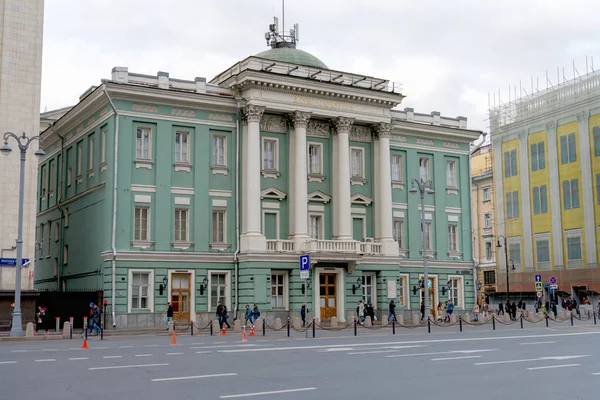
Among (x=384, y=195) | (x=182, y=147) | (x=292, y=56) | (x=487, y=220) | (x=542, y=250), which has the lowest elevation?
(x=542, y=250)

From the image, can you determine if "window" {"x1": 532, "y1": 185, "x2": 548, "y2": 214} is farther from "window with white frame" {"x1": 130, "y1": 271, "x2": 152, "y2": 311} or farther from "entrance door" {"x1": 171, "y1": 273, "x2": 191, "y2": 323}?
"window with white frame" {"x1": 130, "y1": 271, "x2": 152, "y2": 311}

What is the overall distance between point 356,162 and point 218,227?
11062 millimetres

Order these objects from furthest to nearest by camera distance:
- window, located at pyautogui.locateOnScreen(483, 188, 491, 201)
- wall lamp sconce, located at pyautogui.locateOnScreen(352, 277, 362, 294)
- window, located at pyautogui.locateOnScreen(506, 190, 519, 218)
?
window, located at pyautogui.locateOnScreen(483, 188, 491, 201)
window, located at pyautogui.locateOnScreen(506, 190, 519, 218)
wall lamp sconce, located at pyautogui.locateOnScreen(352, 277, 362, 294)

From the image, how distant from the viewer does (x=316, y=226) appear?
47.6 metres

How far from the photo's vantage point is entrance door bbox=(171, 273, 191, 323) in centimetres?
4222

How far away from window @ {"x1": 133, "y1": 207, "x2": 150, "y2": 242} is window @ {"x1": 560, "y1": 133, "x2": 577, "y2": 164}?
41749 mm

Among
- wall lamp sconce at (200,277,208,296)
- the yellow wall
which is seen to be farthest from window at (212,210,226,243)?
the yellow wall

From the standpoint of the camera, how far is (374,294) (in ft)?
158

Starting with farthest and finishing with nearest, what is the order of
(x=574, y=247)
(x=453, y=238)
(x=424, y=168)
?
(x=574, y=247), (x=453, y=238), (x=424, y=168)

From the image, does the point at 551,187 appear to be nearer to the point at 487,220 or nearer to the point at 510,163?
the point at 510,163

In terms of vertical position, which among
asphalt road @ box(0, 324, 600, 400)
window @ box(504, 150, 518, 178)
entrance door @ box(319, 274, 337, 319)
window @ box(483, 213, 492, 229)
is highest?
window @ box(504, 150, 518, 178)

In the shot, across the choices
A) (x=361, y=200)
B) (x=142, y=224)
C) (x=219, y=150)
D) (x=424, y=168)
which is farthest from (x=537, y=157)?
(x=142, y=224)

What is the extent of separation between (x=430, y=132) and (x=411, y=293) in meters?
11.8

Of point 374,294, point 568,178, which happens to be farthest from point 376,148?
point 568,178
